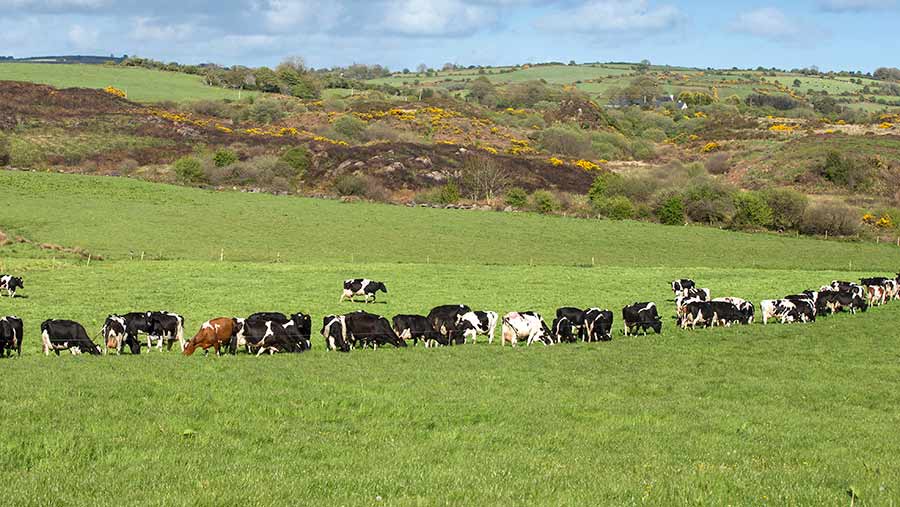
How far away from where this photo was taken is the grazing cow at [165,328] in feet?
87.8

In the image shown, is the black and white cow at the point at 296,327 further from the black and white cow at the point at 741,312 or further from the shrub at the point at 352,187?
the shrub at the point at 352,187

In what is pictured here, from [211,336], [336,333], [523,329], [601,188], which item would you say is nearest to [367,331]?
[336,333]

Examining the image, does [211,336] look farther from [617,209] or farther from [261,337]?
[617,209]

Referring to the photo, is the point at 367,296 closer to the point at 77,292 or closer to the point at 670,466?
the point at 77,292

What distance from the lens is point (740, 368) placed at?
74.6 ft

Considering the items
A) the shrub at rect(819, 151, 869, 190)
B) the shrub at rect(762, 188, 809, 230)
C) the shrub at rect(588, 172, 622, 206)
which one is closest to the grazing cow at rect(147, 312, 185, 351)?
the shrub at rect(762, 188, 809, 230)

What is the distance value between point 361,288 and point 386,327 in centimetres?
1302

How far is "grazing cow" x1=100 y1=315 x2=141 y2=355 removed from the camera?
25531 millimetres

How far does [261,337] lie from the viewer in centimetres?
2512

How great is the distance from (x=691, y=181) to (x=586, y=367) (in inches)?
2806

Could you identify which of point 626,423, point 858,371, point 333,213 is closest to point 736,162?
point 333,213

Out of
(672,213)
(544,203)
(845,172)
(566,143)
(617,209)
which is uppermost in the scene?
(566,143)

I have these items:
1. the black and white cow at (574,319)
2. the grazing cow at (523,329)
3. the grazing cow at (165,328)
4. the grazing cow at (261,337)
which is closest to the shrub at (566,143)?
the black and white cow at (574,319)

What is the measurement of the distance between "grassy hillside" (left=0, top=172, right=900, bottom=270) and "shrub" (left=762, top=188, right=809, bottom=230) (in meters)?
6.87
